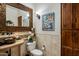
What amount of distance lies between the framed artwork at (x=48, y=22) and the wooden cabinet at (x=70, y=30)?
0.45ft

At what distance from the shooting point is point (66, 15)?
159 centimetres

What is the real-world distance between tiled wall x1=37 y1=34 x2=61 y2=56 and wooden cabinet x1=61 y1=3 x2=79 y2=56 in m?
0.07

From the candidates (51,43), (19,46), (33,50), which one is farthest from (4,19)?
(51,43)

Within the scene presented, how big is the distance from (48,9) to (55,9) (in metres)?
0.09

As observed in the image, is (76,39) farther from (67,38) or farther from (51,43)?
(51,43)

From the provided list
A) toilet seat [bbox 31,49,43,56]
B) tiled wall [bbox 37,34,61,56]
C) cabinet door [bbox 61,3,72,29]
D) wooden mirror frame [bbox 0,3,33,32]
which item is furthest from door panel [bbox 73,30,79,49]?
wooden mirror frame [bbox 0,3,33,32]

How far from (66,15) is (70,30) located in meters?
0.21

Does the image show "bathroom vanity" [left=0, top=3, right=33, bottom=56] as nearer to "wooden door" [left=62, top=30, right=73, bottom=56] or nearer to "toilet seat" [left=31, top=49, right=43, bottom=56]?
"toilet seat" [left=31, top=49, right=43, bottom=56]

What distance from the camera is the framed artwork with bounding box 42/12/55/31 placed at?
160cm

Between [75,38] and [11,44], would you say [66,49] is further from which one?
[11,44]

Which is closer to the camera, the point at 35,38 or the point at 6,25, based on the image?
the point at 6,25

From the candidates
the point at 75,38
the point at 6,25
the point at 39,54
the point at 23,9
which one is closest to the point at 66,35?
the point at 75,38

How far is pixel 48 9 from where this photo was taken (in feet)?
5.21

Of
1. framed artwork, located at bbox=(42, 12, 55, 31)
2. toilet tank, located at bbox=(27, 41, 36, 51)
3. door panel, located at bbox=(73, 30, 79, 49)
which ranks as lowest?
toilet tank, located at bbox=(27, 41, 36, 51)
